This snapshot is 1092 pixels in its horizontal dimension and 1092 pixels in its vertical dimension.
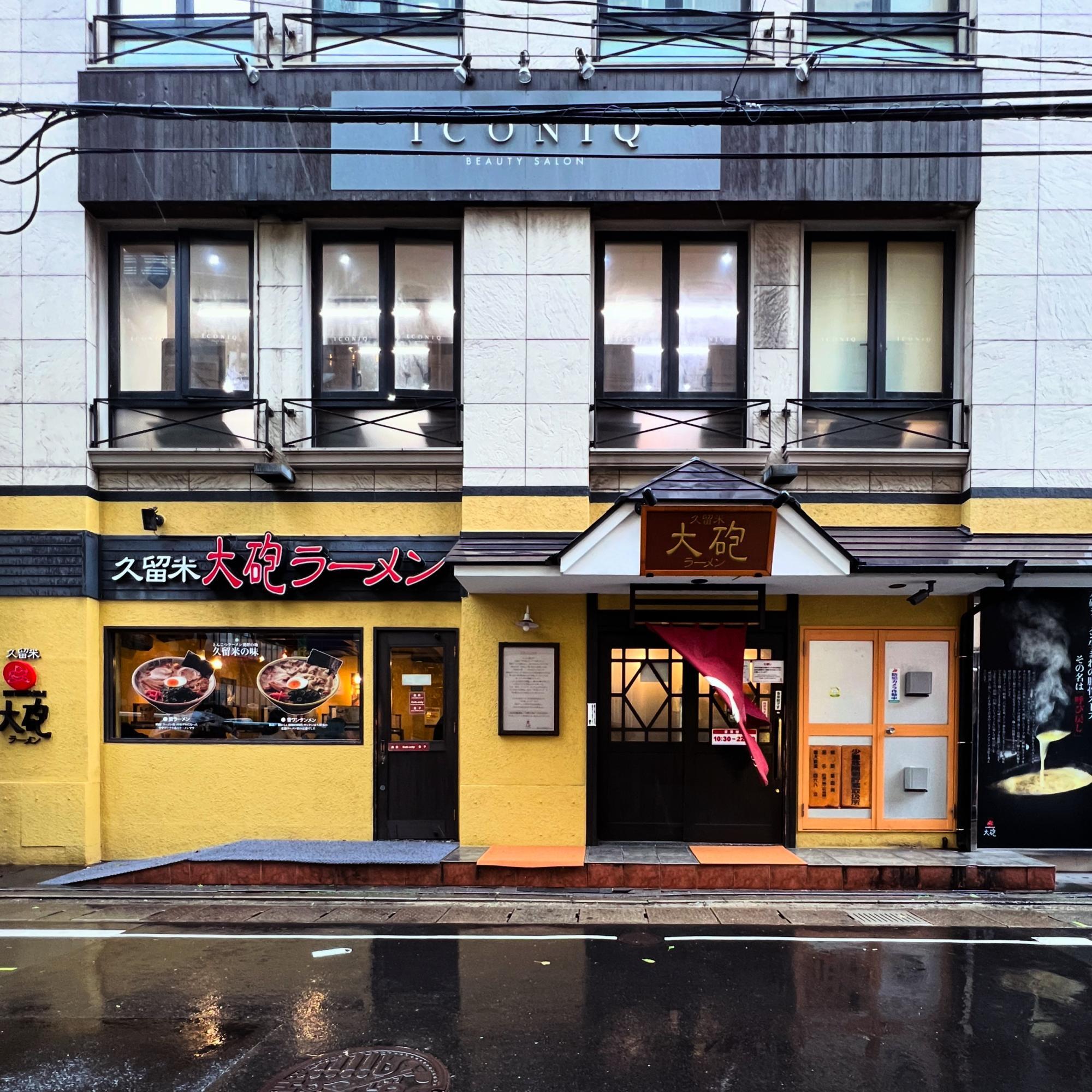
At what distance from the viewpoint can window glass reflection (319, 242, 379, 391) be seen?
35.7ft

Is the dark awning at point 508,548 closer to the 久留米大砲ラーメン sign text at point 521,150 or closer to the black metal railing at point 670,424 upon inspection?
the black metal railing at point 670,424

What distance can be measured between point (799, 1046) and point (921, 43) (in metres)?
12.2

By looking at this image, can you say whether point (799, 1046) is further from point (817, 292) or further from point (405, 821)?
point (817, 292)

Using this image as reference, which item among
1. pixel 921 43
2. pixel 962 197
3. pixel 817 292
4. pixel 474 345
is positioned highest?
pixel 921 43

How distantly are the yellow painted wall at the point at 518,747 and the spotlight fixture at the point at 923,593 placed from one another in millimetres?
4152

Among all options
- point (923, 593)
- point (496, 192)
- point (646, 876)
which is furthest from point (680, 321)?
point (646, 876)

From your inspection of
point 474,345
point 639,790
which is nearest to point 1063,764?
point 639,790

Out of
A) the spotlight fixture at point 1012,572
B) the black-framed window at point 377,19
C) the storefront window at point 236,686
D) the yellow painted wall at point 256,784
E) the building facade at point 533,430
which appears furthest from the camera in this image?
the storefront window at point 236,686

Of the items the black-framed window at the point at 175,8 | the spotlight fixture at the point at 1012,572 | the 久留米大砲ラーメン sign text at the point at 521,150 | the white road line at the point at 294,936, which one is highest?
the black-framed window at the point at 175,8

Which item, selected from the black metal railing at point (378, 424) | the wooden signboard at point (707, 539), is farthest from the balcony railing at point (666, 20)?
the wooden signboard at point (707, 539)

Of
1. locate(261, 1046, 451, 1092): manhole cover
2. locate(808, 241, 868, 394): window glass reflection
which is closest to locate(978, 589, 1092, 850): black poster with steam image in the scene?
locate(808, 241, 868, 394): window glass reflection

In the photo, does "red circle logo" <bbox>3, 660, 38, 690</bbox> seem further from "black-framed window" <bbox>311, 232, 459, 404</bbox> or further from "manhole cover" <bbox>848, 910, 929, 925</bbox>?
"manhole cover" <bbox>848, 910, 929, 925</bbox>

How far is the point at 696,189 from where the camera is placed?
10141 millimetres

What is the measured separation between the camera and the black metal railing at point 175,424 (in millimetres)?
10688
